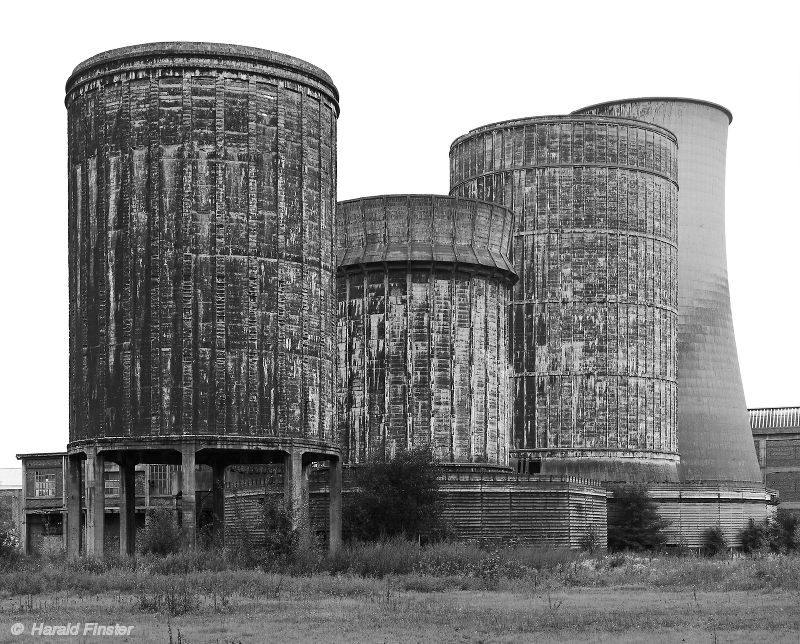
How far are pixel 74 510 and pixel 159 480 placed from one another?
39347 millimetres

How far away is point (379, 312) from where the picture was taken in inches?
2761

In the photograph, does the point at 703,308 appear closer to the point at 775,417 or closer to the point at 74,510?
the point at 775,417

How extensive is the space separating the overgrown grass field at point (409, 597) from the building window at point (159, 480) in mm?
37598

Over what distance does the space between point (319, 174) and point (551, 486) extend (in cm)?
2058

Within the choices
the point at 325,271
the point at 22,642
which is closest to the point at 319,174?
the point at 325,271

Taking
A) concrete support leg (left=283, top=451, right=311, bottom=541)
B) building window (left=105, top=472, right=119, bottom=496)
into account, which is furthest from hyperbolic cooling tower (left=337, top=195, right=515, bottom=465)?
building window (left=105, top=472, right=119, bottom=496)

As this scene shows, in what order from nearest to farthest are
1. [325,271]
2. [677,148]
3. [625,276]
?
[325,271] < [625,276] < [677,148]

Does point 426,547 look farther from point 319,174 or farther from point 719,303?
point 719,303

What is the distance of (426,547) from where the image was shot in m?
55.7

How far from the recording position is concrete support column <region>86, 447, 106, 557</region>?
52125mm

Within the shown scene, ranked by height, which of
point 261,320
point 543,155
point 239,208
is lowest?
point 261,320

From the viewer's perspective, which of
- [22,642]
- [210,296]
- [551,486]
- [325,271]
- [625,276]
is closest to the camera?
[22,642]

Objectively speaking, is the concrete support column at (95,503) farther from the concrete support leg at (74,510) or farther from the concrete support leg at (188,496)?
the concrete support leg at (188,496)

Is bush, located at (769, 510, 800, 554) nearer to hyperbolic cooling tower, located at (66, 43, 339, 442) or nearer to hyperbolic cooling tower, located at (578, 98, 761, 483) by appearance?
hyperbolic cooling tower, located at (578, 98, 761, 483)
